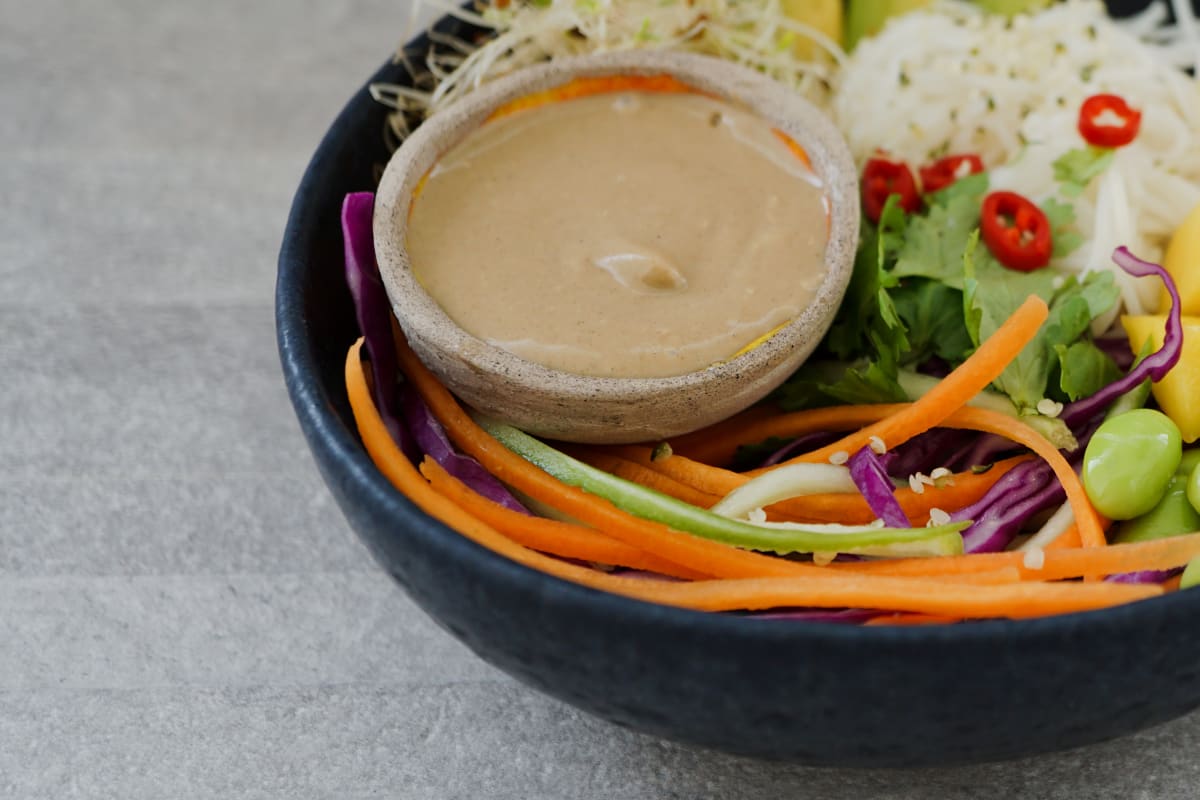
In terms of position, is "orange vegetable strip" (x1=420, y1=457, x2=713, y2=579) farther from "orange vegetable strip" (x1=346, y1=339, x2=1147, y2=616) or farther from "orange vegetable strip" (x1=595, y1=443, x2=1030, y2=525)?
"orange vegetable strip" (x1=595, y1=443, x2=1030, y2=525)

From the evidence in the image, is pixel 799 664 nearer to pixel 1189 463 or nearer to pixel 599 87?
pixel 1189 463

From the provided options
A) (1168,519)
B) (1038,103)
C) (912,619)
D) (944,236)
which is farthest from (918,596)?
(1038,103)

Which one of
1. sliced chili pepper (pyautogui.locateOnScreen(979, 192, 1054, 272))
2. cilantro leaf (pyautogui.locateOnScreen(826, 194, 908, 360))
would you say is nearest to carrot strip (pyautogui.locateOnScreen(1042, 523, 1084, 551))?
cilantro leaf (pyautogui.locateOnScreen(826, 194, 908, 360))

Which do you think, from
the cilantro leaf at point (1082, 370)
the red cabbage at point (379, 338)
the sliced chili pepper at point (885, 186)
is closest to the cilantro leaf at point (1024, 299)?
the cilantro leaf at point (1082, 370)

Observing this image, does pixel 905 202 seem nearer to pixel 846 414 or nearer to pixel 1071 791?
pixel 846 414

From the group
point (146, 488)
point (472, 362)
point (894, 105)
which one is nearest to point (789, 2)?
point (894, 105)

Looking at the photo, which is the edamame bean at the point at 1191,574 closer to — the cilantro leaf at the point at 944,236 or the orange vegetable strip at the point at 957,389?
the orange vegetable strip at the point at 957,389
